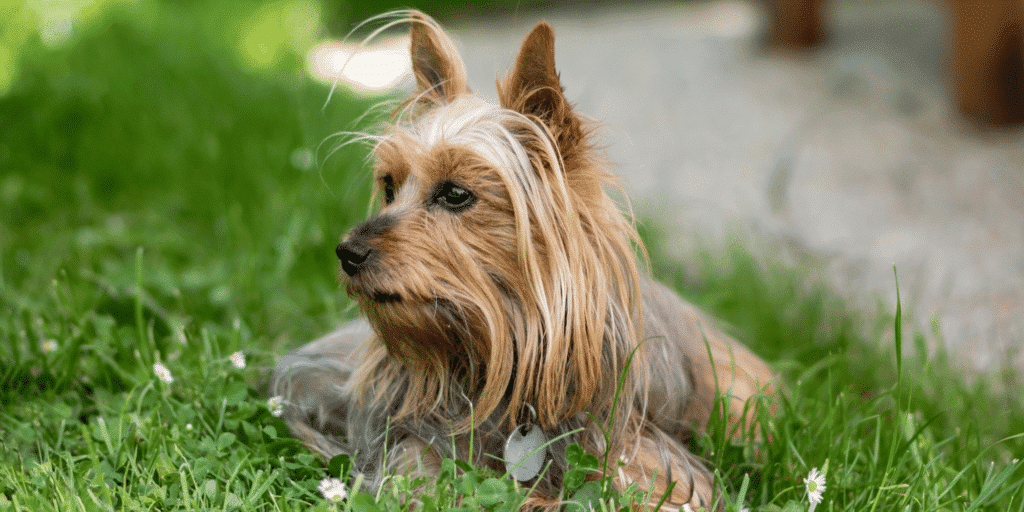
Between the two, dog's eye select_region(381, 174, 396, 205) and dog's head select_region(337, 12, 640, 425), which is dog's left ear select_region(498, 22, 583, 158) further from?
dog's eye select_region(381, 174, 396, 205)

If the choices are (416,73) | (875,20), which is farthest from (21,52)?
(875,20)

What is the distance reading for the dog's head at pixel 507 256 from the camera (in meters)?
1.99

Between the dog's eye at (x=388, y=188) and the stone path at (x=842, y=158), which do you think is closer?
the dog's eye at (x=388, y=188)

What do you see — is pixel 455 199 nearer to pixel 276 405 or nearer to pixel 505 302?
pixel 505 302

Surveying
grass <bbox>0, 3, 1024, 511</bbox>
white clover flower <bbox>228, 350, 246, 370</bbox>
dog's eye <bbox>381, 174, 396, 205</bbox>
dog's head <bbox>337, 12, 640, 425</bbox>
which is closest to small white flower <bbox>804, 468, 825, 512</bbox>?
grass <bbox>0, 3, 1024, 511</bbox>

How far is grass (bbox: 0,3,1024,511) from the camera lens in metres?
2.18

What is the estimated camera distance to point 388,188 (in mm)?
2312

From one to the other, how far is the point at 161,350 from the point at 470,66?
561 cm

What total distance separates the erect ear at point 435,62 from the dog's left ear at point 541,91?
0.66 feet

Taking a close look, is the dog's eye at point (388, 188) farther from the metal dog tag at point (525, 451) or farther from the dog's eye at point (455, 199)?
the metal dog tag at point (525, 451)

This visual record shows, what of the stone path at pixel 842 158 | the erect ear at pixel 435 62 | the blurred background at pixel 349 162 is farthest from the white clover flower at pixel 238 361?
the stone path at pixel 842 158

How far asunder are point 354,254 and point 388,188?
410 mm

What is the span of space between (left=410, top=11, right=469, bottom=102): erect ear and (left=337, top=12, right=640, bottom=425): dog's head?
13 centimetres

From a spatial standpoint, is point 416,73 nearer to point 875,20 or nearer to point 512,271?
point 512,271
